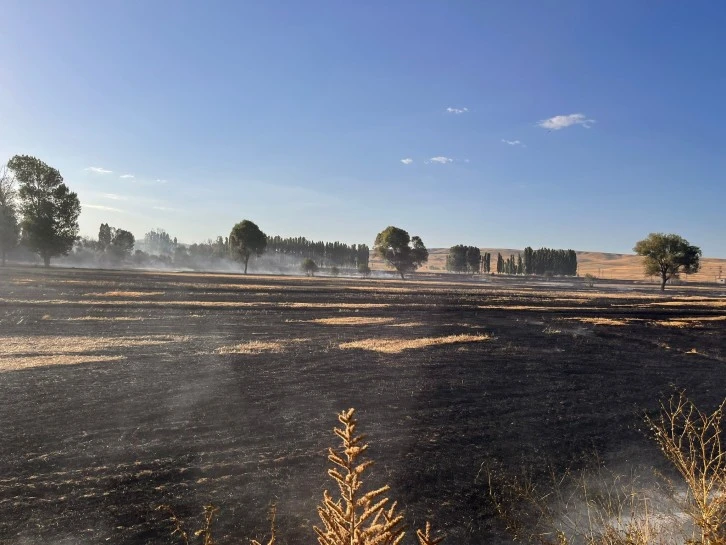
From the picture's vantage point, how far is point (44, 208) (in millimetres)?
69062

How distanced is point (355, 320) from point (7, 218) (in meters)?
65.2

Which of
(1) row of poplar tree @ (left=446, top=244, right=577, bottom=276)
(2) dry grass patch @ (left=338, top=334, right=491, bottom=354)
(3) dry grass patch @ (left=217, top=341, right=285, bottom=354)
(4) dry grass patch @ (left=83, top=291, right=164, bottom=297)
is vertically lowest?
(3) dry grass patch @ (left=217, top=341, right=285, bottom=354)

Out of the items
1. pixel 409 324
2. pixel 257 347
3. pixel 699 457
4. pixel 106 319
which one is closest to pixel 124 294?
pixel 106 319

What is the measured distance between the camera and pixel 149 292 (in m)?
42.4

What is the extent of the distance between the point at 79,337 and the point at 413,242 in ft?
321

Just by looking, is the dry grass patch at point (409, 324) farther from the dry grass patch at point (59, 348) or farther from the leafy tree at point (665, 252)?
the leafy tree at point (665, 252)

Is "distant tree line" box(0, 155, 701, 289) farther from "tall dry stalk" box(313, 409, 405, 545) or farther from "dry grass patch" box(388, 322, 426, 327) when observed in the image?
"tall dry stalk" box(313, 409, 405, 545)

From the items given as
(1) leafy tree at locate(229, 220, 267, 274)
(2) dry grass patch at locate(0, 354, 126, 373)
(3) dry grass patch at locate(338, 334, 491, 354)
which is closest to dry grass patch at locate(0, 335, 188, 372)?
(2) dry grass patch at locate(0, 354, 126, 373)

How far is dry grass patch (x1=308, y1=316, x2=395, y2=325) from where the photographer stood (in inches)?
1110

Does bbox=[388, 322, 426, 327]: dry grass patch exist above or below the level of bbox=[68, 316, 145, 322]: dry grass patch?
below

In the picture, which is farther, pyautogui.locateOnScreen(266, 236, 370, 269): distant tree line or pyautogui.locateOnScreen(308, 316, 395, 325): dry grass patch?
pyautogui.locateOnScreen(266, 236, 370, 269): distant tree line

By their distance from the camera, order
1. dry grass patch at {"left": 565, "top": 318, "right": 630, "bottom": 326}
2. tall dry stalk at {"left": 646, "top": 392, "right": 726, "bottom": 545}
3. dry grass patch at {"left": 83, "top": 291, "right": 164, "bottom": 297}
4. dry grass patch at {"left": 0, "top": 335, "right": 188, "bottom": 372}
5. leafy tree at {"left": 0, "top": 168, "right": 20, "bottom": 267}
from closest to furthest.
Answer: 1. tall dry stalk at {"left": 646, "top": 392, "right": 726, "bottom": 545}
2. dry grass patch at {"left": 0, "top": 335, "right": 188, "bottom": 372}
3. dry grass patch at {"left": 565, "top": 318, "right": 630, "bottom": 326}
4. dry grass patch at {"left": 83, "top": 291, "right": 164, "bottom": 297}
5. leafy tree at {"left": 0, "top": 168, "right": 20, "bottom": 267}

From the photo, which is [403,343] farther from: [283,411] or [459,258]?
[459,258]

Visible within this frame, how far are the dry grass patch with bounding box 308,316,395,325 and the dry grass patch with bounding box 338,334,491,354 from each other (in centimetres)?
595
